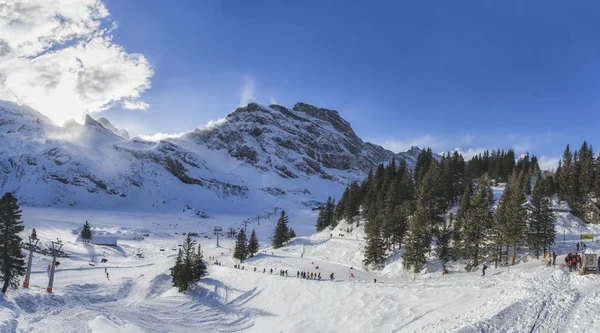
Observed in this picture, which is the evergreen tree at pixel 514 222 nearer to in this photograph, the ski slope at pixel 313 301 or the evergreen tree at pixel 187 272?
the ski slope at pixel 313 301

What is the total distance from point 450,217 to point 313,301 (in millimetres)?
34997

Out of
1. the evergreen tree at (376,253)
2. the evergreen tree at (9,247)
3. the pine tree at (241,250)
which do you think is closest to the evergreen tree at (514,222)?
the evergreen tree at (376,253)

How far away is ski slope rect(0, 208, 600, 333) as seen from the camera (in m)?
24.7

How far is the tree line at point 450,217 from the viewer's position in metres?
47.7

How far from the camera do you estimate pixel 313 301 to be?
42281mm

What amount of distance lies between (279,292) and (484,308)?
89.2 ft

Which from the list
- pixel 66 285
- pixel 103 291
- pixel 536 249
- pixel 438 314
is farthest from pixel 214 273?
pixel 536 249

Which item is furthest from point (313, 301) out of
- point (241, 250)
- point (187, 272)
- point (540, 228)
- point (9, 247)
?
point (241, 250)

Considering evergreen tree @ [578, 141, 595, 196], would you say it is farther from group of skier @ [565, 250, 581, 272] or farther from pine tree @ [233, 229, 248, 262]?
pine tree @ [233, 229, 248, 262]

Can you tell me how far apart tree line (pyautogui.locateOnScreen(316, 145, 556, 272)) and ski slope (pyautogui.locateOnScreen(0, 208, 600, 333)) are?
321cm

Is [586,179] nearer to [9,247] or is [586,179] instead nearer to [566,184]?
[566,184]

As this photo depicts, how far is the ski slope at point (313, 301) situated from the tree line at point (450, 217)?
3207mm

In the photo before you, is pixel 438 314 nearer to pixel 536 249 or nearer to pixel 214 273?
pixel 536 249

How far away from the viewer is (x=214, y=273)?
206 ft
